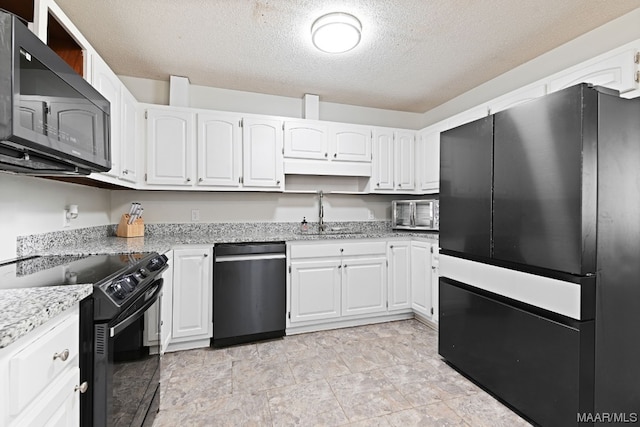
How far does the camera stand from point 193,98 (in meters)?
3.11

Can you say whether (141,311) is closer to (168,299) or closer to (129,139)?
(168,299)

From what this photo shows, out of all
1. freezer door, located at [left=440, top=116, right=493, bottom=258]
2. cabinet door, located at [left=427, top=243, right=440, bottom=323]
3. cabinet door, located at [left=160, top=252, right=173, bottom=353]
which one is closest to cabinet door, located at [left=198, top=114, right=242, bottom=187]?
cabinet door, located at [left=160, top=252, right=173, bottom=353]

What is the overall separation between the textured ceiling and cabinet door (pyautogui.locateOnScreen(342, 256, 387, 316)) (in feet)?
5.96

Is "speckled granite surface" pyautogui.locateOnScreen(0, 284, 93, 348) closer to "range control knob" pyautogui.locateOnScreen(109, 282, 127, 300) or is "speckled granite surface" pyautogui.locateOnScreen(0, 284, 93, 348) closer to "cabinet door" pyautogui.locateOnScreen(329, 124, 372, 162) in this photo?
"range control knob" pyautogui.locateOnScreen(109, 282, 127, 300)

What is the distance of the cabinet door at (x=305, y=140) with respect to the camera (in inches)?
122

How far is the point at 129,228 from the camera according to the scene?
2.65 metres

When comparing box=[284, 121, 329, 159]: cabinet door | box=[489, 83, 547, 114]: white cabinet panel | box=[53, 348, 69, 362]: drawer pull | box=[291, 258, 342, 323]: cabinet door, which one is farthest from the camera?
box=[284, 121, 329, 159]: cabinet door

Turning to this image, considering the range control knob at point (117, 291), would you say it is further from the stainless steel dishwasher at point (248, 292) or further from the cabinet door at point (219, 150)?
the cabinet door at point (219, 150)

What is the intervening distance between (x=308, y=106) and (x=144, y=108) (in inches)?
62.5

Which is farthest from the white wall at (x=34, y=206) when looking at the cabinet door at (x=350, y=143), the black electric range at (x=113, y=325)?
the cabinet door at (x=350, y=143)

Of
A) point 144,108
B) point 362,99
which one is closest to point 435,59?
point 362,99

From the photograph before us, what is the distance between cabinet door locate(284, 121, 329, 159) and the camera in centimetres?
309

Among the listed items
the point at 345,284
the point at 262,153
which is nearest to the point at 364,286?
the point at 345,284

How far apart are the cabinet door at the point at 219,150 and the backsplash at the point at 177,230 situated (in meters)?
0.52
